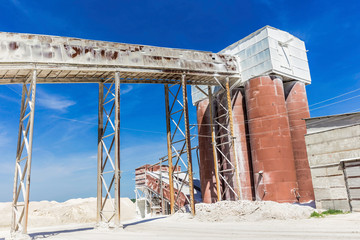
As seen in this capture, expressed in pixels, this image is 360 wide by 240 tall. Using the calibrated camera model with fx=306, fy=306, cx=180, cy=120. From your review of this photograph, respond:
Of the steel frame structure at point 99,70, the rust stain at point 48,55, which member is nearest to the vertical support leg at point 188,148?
the steel frame structure at point 99,70

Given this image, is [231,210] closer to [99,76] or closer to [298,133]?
[298,133]

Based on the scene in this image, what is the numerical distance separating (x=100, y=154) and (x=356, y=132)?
1629cm

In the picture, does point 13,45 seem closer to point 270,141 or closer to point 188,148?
point 188,148

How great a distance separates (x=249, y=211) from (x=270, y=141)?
7.54 meters

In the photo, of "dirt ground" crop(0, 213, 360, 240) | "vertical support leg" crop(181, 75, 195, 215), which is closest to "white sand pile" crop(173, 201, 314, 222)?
"dirt ground" crop(0, 213, 360, 240)

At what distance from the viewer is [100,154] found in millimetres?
21234

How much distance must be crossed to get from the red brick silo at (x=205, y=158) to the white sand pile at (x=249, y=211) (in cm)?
824

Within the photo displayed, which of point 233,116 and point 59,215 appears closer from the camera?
point 233,116

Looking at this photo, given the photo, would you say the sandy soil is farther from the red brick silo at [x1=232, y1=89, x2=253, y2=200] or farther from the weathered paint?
the weathered paint

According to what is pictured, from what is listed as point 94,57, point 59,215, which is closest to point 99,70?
point 94,57

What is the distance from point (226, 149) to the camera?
29.1 meters

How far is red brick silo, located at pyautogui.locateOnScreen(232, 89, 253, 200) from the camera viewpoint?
2694 centimetres

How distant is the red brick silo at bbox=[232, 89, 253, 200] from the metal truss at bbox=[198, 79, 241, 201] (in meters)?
0.70

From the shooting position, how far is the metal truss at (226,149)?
25.8 meters
